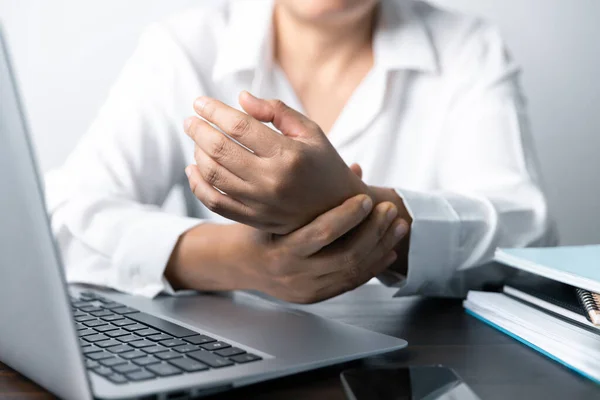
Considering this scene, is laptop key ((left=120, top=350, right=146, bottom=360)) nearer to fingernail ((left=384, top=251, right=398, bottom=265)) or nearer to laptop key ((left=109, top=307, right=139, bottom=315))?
laptop key ((left=109, top=307, right=139, bottom=315))

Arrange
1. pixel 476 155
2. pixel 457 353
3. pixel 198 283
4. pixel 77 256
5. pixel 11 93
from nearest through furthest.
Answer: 1. pixel 11 93
2. pixel 457 353
3. pixel 198 283
4. pixel 77 256
5. pixel 476 155

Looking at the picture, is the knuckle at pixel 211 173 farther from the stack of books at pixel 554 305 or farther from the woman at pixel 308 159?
the stack of books at pixel 554 305

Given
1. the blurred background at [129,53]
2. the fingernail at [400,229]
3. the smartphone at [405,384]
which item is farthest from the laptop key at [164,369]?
the blurred background at [129,53]

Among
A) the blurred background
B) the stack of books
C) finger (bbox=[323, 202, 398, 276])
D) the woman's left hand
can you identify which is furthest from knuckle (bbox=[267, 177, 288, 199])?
the blurred background

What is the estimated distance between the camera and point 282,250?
63 centimetres

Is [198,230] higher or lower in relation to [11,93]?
lower

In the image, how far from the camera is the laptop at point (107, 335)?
32 centimetres

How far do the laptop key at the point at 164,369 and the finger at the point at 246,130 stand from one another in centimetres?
21

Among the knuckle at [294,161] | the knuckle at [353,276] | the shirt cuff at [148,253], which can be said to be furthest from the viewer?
the shirt cuff at [148,253]

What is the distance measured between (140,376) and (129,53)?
1.35 metres

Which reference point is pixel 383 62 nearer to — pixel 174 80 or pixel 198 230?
pixel 174 80

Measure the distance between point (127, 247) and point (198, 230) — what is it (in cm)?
10

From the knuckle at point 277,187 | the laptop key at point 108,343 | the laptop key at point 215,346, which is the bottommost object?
the laptop key at point 215,346

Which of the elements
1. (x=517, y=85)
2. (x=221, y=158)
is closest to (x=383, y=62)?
(x=517, y=85)
